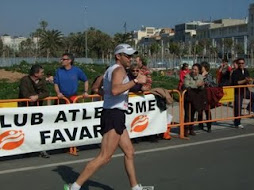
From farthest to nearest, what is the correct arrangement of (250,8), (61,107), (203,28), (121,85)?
(203,28) < (250,8) < (61,107) < (121,85)

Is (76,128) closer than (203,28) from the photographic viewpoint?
Yes

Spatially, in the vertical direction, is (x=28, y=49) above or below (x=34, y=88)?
above

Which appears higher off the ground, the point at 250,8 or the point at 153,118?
the point at 250,8

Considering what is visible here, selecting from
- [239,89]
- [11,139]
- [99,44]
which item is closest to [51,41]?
[99,44]

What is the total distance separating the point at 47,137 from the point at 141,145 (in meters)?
2.10

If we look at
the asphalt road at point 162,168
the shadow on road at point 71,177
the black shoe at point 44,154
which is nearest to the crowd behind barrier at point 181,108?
the asphalt road at point 162,168

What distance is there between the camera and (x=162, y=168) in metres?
6.85

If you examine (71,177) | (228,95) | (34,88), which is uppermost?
(34,88)

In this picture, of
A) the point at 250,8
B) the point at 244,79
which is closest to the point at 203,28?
the point at 250,8

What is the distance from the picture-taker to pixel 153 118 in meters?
9.06

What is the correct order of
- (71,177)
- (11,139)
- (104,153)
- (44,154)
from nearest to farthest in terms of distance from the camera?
(104,153) < (71,177) < (11,139) < (44,154)

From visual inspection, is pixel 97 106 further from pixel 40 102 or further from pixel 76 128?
pixel 40 102

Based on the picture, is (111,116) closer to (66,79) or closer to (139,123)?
(66,79)

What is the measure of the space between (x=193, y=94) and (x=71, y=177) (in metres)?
4.16
